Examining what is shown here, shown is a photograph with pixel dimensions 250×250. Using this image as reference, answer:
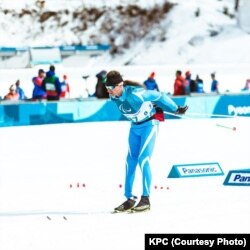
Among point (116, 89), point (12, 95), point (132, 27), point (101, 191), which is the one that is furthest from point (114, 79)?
point (132, 27)

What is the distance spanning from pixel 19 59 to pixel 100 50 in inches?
269

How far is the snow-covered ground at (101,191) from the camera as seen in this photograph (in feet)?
20.4

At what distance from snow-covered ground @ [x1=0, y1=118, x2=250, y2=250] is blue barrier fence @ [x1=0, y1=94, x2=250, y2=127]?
1.09 m

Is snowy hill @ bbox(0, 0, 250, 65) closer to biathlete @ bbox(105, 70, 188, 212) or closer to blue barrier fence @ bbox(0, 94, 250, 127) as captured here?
blue barrier fence @ bbox(0, 94, 250, 127)

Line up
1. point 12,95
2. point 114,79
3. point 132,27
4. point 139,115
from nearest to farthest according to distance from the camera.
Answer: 1. point 114,79
2. point 139,115
3. point 12,95
4. point 132,27

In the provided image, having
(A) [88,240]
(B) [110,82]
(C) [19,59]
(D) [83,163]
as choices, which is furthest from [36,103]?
(C) [19,59]

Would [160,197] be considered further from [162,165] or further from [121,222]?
[162,165]

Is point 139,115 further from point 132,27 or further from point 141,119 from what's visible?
point 132,27

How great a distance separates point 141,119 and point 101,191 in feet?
5.89

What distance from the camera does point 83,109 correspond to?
17.1 metres

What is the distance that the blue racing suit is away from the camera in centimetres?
693

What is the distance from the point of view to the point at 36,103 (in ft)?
54.1

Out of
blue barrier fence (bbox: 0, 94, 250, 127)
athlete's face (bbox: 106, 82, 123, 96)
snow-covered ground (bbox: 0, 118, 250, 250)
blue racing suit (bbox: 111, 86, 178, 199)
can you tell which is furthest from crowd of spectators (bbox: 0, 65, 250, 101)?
athlete's face (bbox: 106, 82, 123, 96)

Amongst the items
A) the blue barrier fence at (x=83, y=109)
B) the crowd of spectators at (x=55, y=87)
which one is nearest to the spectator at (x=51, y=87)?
the crowd of spectators at (x=55, y=87)
